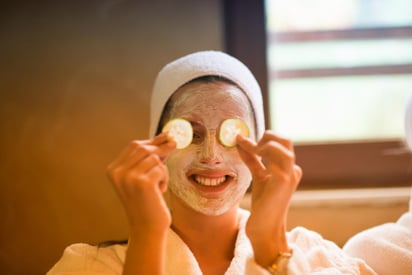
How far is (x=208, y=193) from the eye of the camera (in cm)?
104

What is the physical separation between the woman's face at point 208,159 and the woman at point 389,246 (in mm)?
324

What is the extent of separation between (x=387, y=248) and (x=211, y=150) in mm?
466

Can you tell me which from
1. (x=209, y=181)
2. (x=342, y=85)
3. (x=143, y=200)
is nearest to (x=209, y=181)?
(x=209, y=181)

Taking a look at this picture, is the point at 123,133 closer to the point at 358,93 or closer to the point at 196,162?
the point at 196,162

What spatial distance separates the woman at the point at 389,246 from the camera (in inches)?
42.1

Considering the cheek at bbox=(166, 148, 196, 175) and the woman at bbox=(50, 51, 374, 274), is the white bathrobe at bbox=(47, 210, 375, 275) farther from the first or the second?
the cheek at bbox=(166, 148, 196, 175)

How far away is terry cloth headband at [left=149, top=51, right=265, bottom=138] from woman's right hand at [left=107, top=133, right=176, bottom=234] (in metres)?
0.25

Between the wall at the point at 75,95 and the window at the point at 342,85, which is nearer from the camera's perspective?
the wall at the point at 75,95

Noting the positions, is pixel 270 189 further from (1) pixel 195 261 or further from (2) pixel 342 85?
(2) pixel 342 85

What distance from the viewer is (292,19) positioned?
1.57 meters

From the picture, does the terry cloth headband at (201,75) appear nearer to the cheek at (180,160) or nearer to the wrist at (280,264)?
the cheek at (180,160)

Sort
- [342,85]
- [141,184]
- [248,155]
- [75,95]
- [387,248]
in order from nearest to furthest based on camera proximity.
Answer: [141,184] → [248,155] → [387,248] → [75,95] → [342,85]

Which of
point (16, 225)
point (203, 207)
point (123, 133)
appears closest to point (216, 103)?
point (203, 207)

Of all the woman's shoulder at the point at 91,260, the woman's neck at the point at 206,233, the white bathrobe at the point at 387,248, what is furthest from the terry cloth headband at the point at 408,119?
the woman's shoulder at the point at 91,260
